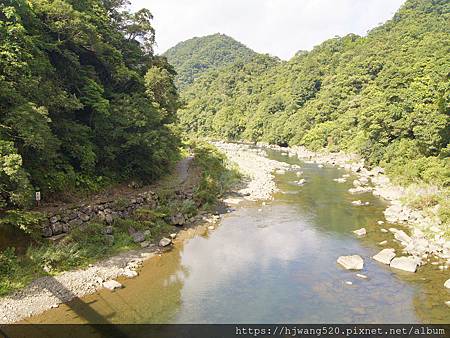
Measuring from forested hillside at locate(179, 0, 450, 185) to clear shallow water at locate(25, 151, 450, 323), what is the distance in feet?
35.2

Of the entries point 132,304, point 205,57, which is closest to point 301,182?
point 132,304

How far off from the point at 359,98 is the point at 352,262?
45585 millimetres

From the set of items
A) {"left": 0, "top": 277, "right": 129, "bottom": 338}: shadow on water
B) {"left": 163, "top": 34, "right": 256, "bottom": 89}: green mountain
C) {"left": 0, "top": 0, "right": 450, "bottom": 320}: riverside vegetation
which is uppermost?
{"left": 163, "top": 34, "right": 256, "bottom": 89}: green mountain

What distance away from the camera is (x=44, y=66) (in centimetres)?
1641

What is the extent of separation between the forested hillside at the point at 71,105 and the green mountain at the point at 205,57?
146 metres

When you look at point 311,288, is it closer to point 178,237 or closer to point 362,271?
point 362,271

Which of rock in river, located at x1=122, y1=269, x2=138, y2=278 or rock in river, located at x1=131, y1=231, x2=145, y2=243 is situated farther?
rock in river, located at x1=131, y1=231, x2=145, y2=243

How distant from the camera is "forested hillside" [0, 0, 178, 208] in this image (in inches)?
549

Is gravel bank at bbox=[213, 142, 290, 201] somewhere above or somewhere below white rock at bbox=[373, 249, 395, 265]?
above

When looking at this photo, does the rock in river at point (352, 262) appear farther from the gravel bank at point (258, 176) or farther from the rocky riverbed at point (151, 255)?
the gravel bank at point (258, 176)

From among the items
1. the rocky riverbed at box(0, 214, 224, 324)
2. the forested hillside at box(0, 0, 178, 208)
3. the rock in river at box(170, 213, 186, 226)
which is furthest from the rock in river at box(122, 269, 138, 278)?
the rock in river at box(170, 213, 186, 226)

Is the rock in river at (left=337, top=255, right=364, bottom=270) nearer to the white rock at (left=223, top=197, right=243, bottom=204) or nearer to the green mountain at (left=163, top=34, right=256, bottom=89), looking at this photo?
the white rock at (left=223, top=197, right=243, bottom=204)

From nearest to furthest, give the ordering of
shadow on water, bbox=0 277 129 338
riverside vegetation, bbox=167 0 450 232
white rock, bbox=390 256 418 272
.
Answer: shadow on water, bbox=0 277 129 338 < white rock, bbox=390 256 418 272 < riverside vegetation, bbox=167 0 450 232

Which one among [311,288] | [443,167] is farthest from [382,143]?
[311,288]
